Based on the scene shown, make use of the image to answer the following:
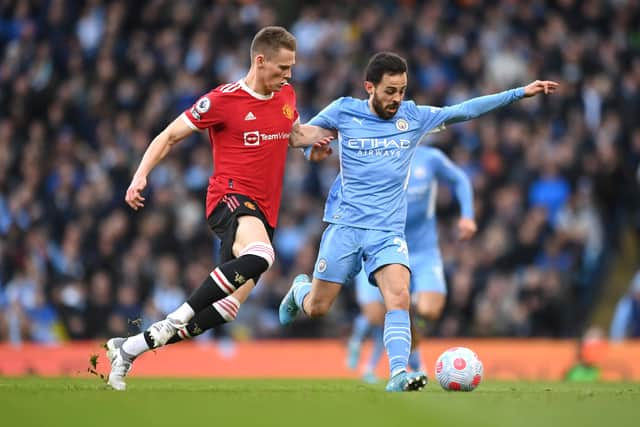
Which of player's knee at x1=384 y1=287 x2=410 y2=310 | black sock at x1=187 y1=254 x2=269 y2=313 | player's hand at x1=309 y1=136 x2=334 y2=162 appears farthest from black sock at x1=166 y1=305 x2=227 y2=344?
player's hand at x1=309 y1=136 x2=334 y2=162

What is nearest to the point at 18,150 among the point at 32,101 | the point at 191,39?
the point at 32,101

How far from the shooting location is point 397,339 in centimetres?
812

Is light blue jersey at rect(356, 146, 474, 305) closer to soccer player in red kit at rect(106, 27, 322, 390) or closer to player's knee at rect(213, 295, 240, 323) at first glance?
soccer player in red kit at rect(106, 27, 322, 390)

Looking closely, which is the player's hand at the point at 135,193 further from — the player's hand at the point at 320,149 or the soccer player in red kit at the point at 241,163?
the player's hand at the point at 320,149

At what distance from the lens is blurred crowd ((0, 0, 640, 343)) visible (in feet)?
53.1

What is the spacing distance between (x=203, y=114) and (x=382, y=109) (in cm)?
133

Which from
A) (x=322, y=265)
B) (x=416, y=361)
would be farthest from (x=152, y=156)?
(x=416, y=361)

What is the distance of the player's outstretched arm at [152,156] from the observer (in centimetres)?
796

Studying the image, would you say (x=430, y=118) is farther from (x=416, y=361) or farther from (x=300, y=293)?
(x=416, y=361)

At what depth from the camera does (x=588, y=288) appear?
1650 cm

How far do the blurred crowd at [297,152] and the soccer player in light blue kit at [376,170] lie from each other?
20.5ft

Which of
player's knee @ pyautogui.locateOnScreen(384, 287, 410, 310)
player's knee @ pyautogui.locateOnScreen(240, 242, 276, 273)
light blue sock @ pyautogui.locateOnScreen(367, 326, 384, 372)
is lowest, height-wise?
→ light blue sock @ pyautogui.locateOnScreen(367, 326, 384, 372)

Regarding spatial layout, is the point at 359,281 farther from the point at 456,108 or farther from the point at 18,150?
the point at 18,150

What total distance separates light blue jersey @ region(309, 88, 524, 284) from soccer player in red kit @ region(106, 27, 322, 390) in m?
0.40
